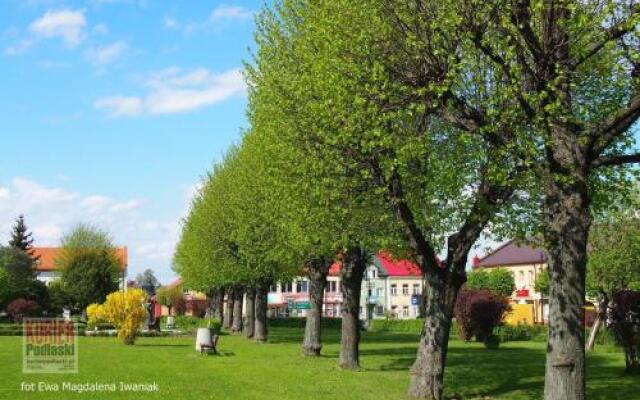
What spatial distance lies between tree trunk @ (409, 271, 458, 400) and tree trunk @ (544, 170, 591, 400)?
4996mm

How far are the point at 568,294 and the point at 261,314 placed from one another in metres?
30.7

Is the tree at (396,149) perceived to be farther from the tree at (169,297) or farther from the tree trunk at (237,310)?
the tree at (169,297)

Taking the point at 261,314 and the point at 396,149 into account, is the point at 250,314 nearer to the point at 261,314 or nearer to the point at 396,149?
the point at 261,314

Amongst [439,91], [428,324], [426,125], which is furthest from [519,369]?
[439,91]

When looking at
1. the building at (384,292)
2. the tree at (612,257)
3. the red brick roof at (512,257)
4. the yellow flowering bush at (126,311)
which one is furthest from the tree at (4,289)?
the red brick roof at (512,257)

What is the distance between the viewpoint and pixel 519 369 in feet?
84.3

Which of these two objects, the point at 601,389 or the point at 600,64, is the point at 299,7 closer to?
the point at 600,64

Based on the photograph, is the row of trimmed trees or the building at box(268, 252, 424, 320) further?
the building at box(268, 252, 424, 320)

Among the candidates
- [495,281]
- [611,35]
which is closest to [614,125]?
[611,35]

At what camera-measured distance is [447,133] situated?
1884 cm

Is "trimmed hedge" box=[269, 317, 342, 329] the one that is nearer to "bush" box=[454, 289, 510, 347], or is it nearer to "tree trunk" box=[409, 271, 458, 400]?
"bush" box=[454, 289, 510, 347]

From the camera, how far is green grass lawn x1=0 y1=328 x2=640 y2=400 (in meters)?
17.3

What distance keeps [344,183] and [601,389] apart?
9.53 meters

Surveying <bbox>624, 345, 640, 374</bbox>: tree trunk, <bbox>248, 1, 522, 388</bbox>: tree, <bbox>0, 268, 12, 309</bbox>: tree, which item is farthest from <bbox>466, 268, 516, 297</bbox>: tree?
<bbox>248, 1, 522, 388</bbox>: tree
